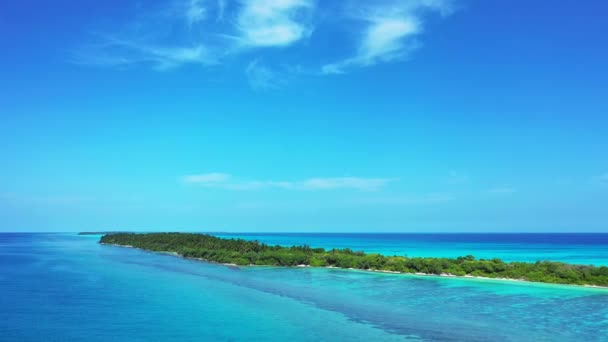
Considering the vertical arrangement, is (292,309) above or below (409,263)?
below

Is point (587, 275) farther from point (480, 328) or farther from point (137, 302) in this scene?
point (137, 302)

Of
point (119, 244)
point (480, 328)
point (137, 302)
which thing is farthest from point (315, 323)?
point (119, 244)

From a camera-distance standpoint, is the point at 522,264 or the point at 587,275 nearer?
the point at 587,275

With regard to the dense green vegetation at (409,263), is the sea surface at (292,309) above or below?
below

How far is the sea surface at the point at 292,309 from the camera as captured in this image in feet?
63.4

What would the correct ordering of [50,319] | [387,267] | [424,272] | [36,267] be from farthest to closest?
1. [36,267]
2. [387,267]
3. [424,272]
4. [50,319]

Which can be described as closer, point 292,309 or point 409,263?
point 292,309

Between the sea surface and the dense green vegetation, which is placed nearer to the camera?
the sea surface

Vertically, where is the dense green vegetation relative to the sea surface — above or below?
above

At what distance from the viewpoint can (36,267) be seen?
48094 millimetres

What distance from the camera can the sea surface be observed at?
19312mm

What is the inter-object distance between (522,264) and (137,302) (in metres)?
31.3

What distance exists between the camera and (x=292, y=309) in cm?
2452

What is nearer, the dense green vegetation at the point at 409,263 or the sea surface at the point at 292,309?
the sea surface at the point at 292,309
